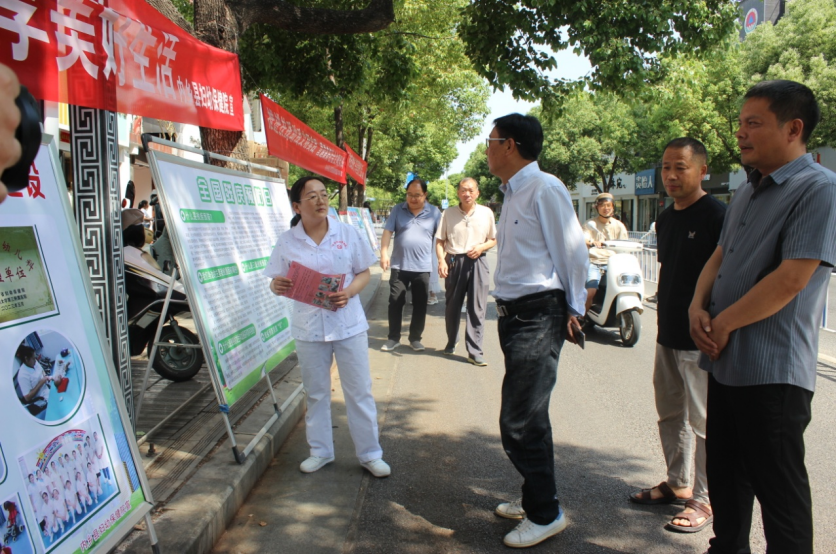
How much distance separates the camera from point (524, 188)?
294 cm

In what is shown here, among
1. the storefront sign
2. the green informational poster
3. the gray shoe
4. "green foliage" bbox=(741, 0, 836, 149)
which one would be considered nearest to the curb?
the green informational poster

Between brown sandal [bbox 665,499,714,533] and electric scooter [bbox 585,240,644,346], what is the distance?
4.21 meters

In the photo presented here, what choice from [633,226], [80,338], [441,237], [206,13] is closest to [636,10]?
[441,237]

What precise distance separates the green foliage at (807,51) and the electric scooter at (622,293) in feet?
65.4

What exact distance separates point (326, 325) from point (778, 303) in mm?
2364

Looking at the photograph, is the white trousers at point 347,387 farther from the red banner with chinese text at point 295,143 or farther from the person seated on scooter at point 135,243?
the red banner with chinese text at point 295,143

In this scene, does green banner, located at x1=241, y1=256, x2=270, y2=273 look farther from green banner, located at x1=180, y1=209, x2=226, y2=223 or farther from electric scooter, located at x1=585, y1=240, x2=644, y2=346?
electric scooter, located at x1=585, y1=240, x2=644, y2=346

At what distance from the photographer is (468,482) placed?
12.1 feet

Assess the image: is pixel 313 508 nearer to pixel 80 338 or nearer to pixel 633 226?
pixel 80 338

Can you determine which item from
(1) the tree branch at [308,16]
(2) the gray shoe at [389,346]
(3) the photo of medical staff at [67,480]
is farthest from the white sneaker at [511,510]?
(1) the tree branch at [308,16]

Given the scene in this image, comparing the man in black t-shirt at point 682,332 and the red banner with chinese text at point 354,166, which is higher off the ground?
the red banner with chinese text at point 354,166

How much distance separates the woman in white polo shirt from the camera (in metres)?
3.69

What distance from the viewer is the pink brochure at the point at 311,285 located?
3537 millimetres

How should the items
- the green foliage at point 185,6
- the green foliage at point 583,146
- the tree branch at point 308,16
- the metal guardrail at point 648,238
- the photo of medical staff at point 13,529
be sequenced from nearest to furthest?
the photo of medical staff at point 13,529 → the tree branch at point 308,16 → the green foliage at point 185,6 → the metal guardrail at point 648,238 → the green foliage at point 583,146
